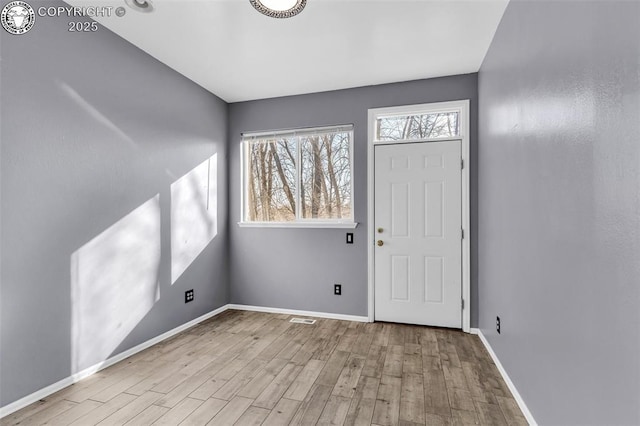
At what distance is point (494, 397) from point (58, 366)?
2.85 meters

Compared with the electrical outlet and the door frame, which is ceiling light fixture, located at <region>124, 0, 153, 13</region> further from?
the electrical outlet

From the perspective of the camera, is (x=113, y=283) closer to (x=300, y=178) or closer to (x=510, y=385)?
(x=300, y=178)

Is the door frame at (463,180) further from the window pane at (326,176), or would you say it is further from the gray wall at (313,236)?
the window pane at (326,176)

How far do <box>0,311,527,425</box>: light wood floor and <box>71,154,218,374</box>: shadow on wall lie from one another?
0.27 m

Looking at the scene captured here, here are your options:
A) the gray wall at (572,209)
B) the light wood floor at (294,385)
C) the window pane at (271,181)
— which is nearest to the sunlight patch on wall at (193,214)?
Result: the window pane at (271,181)

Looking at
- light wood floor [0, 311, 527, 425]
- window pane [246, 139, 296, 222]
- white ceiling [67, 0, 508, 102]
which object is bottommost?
light wood floor [0, 311, 527, 425]

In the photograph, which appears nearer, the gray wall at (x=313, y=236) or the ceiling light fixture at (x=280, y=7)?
the ceiling light fixture at (x=280, y=7)

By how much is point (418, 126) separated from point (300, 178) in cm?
145

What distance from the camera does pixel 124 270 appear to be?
2.58 meters

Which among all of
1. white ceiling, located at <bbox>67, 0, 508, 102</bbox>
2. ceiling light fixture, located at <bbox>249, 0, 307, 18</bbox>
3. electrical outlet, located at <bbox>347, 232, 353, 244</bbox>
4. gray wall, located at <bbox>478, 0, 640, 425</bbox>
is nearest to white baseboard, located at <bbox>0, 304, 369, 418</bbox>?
electrical outlet, located at <bbox>347, 232, 353, 244</bbox>

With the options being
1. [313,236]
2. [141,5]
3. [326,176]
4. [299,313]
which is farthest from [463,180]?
[141,5]

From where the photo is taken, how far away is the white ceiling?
222 centimetres

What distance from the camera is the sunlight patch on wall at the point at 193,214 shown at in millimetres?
3146

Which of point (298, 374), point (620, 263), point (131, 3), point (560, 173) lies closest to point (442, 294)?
point (298, 374)
